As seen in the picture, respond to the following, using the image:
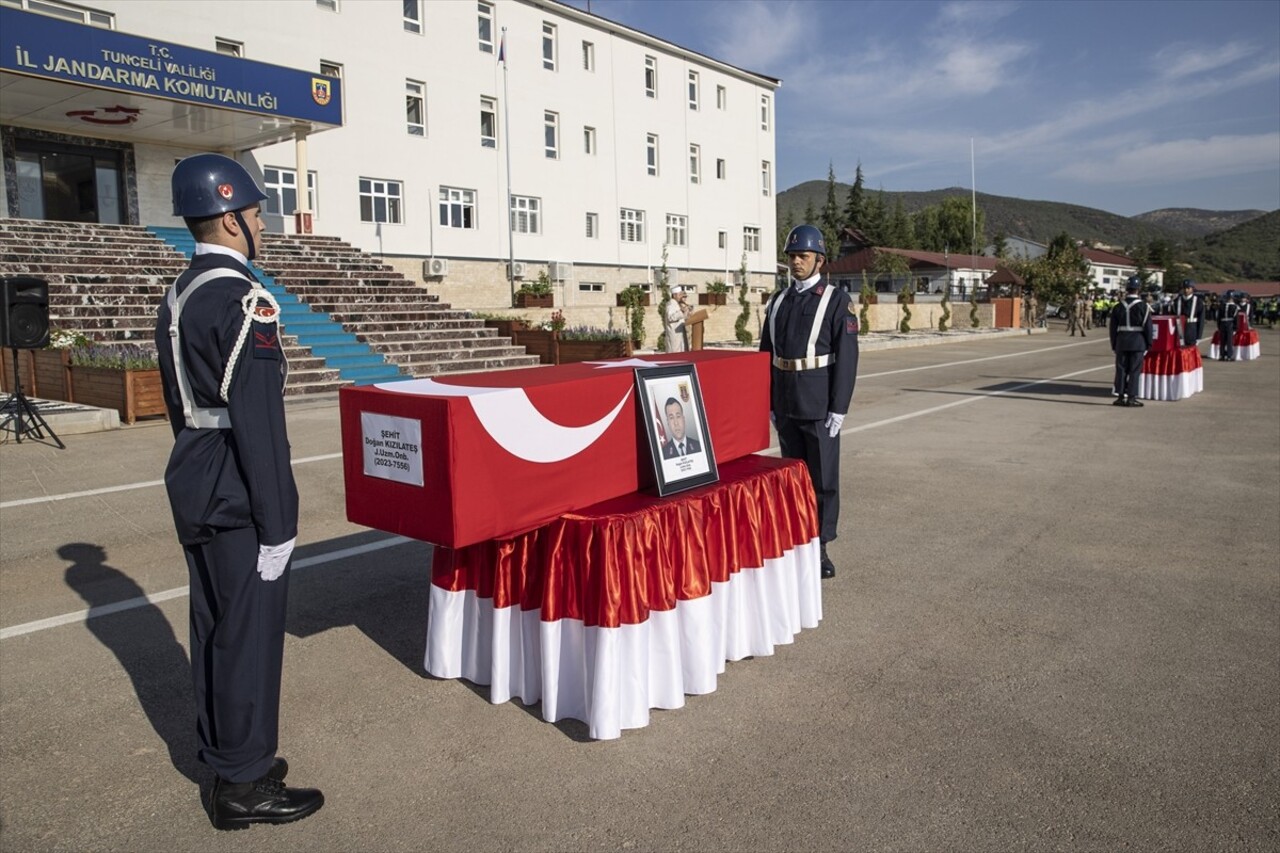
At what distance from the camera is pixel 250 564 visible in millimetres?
3182

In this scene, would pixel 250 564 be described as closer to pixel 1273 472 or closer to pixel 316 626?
pixel 316 626

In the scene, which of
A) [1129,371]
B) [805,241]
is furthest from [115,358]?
[1129,371]

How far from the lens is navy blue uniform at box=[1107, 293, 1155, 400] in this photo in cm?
1505

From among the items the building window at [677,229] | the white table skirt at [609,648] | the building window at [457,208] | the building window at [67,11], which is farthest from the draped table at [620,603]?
the building window at [677,229]

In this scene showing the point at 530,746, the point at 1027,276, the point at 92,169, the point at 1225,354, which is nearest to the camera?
the point at 530,746

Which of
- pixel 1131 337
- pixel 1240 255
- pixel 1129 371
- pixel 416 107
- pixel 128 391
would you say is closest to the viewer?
pixel 128 391

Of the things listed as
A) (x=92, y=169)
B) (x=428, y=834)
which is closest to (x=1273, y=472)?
(x=428, y=834)

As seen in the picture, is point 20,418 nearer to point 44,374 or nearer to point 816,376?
point 44,374

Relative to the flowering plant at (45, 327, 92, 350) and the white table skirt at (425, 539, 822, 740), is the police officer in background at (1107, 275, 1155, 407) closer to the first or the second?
the white table skirt at (425, 539, 822, 740)

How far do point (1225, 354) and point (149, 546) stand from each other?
30.6m

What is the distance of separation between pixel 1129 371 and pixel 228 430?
15741 mm

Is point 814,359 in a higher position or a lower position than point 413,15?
lower

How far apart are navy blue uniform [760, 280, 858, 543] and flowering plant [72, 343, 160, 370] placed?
35.1ft

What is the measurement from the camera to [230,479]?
10.2ft
